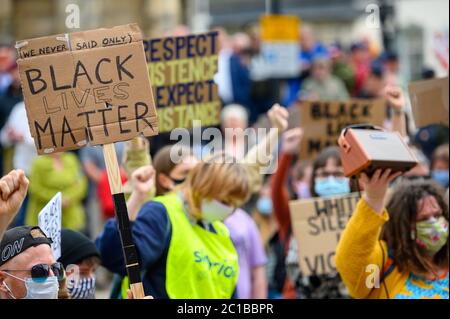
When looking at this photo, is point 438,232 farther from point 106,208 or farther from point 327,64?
point 327,64

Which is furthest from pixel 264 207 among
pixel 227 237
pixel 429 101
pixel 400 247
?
pixel 400 247

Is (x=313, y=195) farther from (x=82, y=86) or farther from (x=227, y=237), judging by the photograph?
(x=82, y=86)

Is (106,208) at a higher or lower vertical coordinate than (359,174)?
lower

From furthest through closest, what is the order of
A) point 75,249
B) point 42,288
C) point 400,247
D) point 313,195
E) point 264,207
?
point 264,207, point 313,195, point 75,249, point 400,247, point 42,288

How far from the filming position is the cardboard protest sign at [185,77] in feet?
24.7

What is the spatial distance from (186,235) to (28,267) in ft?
4.30

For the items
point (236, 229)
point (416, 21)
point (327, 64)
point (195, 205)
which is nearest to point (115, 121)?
point (195, 205)

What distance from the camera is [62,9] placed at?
92.3 ft

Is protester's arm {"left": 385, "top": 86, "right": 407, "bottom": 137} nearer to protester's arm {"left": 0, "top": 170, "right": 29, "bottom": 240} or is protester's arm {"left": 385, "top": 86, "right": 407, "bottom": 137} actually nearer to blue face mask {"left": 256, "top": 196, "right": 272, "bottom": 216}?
protester's arm {"left": 0, "top": 170, "right": 29, "bottom": 240}

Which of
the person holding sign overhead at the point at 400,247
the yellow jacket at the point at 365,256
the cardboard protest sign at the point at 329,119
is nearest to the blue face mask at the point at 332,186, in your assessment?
the cardboard protest sign at the point at 329,119

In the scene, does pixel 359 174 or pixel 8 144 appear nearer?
pixel 359 174

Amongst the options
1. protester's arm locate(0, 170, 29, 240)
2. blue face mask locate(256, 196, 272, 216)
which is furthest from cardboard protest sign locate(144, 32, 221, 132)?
blue face mask locate(256, 196, 272, 216)

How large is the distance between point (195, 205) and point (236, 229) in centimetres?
150

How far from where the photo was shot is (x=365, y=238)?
5.53m
